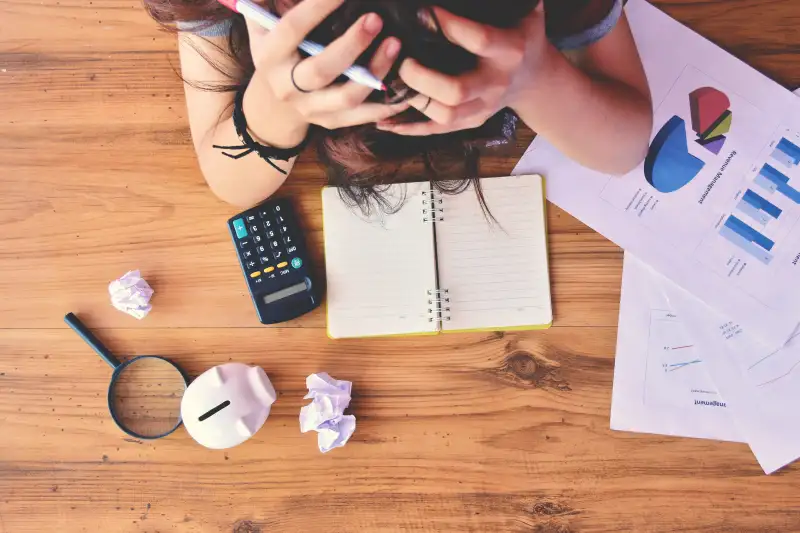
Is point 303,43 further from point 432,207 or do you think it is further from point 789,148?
point 789,148

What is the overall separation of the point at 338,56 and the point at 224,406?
0.42m

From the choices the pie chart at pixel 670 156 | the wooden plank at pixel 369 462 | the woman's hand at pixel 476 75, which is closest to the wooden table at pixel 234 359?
the wooden plank at pixel 369 462

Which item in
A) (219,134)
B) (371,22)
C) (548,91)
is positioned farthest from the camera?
(219,134)

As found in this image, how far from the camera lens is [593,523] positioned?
2.13 feet

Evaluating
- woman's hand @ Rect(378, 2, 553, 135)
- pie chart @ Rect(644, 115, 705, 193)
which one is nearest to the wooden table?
pie chart @ Rect(644, 115, 705, 193)

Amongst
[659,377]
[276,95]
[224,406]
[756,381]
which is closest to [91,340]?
[224,406]

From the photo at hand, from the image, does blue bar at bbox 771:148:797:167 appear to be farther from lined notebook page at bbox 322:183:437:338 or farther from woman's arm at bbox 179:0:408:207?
woman's arm at bbox 179:0:408:207

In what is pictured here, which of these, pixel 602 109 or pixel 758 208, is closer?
pixel 602 109

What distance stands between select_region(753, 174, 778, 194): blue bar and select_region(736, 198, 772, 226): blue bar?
0.08ft

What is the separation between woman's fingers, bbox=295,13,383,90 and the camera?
0.96ft

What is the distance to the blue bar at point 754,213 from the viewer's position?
2.14 ft

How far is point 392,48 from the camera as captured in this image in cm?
30

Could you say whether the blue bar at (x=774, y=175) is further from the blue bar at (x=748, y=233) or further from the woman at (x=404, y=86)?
the woman at (x=404, y=86)

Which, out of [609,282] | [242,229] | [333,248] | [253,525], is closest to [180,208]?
[242,229]
